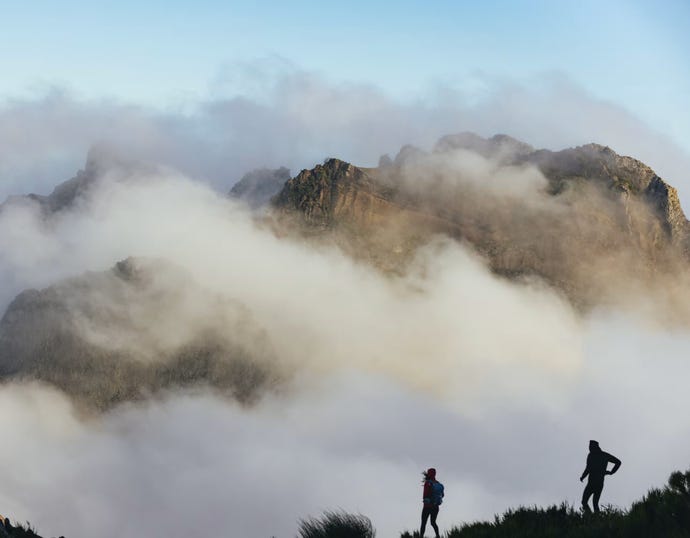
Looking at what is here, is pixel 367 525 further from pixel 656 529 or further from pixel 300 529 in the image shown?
pixel 656 529

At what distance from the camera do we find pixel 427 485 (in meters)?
25.2

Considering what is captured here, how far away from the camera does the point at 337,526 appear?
2086 cm

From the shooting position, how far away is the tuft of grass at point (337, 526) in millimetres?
20641

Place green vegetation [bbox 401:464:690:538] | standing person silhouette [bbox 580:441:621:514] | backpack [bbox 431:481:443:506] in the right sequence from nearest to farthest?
green vegetation [bbox 401:464:690:538], standing person silhouette [bbox 580:441:621:514], backpack [bbox 431:481:443:506]

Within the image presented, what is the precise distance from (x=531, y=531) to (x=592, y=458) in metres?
6.38

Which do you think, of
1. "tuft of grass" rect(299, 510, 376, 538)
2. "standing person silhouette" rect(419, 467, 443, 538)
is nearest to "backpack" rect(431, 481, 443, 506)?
"standing person silhouette" rect(419, 467, 443, 538)

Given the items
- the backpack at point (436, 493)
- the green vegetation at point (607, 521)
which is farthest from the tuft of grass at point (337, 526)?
the backpack at point (436, 493)

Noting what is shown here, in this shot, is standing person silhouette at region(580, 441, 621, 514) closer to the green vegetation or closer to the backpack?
the green vegetation

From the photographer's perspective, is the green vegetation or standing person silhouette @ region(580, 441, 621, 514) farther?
standing person silhouette @ region(580, 441, 621, 514)

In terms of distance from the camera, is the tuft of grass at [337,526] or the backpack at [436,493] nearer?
the tuft of grass at [337,526]

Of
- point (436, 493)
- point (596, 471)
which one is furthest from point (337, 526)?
point (596, 471)

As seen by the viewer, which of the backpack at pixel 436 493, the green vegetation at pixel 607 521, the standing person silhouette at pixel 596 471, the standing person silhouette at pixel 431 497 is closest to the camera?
the green vegetation at pixel 607 521

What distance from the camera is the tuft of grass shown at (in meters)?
20.6

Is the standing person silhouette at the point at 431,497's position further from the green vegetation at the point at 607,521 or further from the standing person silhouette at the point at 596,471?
the standing person silhouette at the point at 596,471
